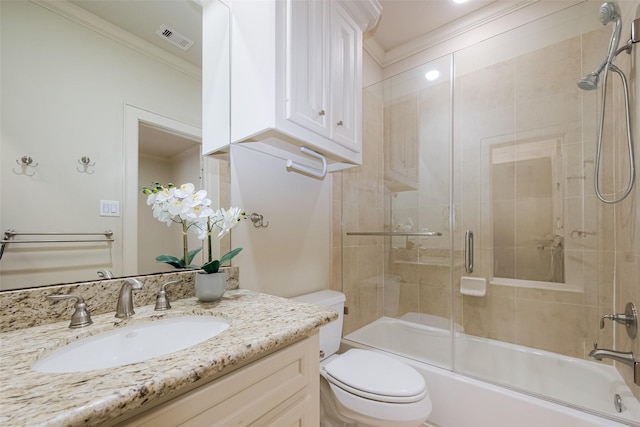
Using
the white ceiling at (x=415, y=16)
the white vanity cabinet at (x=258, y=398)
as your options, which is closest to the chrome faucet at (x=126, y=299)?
the white vanity cabinet at (x=258, y=398)

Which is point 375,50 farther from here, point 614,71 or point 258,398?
point 258,398

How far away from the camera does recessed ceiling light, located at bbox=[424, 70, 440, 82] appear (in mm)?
2002

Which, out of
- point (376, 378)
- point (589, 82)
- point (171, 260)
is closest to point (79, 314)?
point (171, 260)

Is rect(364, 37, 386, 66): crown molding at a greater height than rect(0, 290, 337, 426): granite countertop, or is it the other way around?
rect(364, 37, 386, 66): crown molding

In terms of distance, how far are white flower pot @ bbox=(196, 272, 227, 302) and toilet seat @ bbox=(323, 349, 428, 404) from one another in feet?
2.33

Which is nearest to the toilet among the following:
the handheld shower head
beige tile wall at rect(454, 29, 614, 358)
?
beige tile wall at rect(454, 29, 614, 358)

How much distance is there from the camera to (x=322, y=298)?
152 centimetres

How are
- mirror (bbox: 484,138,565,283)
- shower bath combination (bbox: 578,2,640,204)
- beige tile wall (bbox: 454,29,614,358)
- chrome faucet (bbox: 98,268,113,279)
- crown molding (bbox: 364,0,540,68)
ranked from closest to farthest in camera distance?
chrome faucet (bbox: 98,268,113,279) → shower bath combination (bbox: 578,2,640,204) → beige tile wall (bbox: 454,29,614,358) → mirror (bbox: 484,138,565,283) → crown molding (bbox: 364,0,540,68)

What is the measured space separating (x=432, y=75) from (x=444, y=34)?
39cm

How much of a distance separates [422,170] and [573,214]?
954 mm

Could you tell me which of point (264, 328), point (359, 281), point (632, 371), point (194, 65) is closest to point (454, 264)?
point (359, 281)

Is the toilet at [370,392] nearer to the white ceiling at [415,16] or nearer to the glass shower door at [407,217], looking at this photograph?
the glass shower door at [407,217]

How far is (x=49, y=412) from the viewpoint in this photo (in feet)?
1.14

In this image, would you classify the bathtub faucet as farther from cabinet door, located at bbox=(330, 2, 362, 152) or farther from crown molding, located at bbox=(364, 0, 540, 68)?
crown molding, located at bbox=(364, 0, 540, 68)
